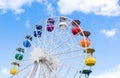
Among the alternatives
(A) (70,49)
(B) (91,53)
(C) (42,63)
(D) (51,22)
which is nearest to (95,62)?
(B) (91,53)

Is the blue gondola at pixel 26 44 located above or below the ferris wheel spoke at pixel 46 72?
above

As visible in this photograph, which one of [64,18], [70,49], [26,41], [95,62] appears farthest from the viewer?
[26,41]

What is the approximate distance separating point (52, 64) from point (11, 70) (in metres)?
3.90

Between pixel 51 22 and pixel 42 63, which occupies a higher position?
pixel 51 22

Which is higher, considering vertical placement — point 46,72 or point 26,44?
point 26,44

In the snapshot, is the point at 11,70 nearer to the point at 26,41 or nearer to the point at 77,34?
the point at 26,41

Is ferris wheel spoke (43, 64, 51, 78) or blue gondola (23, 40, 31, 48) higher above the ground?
blue gondola (23, 40, 31, 48)

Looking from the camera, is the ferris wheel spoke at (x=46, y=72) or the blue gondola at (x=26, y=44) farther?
the blue gondola at (x=26, y=44)

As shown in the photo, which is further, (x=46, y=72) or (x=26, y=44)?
(x=26, y=44)

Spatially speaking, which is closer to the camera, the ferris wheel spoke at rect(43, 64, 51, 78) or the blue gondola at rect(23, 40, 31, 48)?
the ferris wheel spoke at rect(43, 64, 51, 78)

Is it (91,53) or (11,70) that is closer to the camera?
(91,53)

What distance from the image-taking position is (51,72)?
25250 millimetres

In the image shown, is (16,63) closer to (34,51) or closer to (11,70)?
(11,70)

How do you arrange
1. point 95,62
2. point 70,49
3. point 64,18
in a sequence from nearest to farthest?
1. point 95,62
2. point 70,49
3. point 64,18
